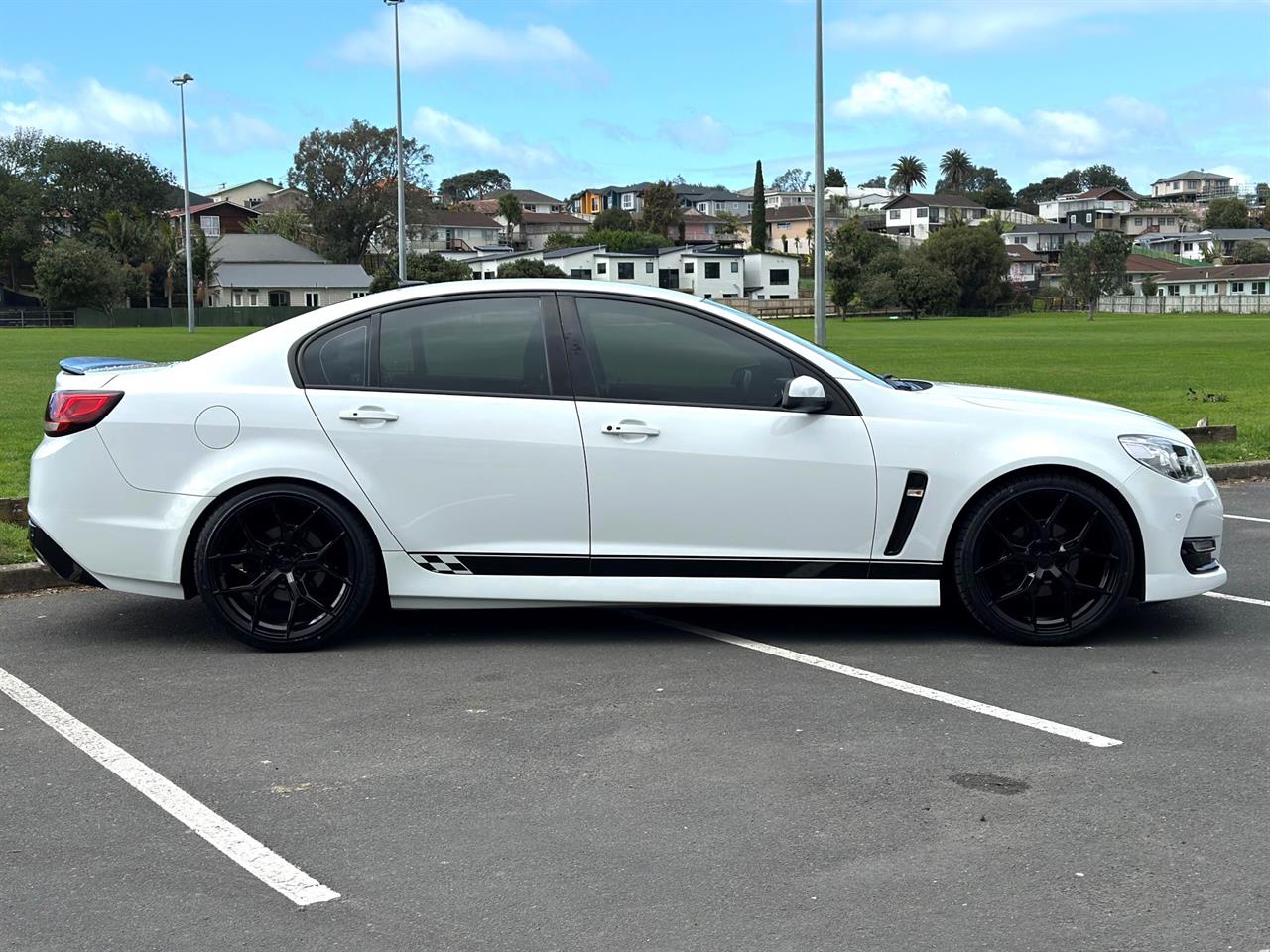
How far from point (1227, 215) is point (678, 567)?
188932mm

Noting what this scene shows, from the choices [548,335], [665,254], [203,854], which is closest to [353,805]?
[203,854]

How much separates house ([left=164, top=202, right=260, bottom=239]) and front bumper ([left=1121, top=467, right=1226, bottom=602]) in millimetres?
120488

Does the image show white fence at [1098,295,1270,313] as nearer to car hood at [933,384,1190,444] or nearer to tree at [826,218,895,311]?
tree at [826,218,895,311]

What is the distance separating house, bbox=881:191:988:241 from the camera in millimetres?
168250

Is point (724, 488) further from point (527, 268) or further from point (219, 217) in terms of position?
point (219, 217)

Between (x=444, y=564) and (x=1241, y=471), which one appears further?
(x=1241, y=471)

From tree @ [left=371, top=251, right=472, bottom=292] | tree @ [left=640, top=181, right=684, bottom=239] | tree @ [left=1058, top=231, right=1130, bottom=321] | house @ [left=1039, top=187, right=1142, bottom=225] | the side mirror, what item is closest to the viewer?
the side mirror

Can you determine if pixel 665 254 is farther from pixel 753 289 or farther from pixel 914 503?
pixel 914 503

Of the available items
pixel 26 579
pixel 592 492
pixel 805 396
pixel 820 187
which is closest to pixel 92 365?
pixel 26 579

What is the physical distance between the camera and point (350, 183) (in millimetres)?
110250

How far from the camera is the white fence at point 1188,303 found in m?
91.8

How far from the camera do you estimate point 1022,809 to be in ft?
13.2

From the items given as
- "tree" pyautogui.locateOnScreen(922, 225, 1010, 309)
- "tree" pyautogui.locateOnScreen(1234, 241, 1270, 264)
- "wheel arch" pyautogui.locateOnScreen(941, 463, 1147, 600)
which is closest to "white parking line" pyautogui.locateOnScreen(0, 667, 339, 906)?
"wheel arch" pyautogui.locateOnScreen(941, 463, 1147, 600)

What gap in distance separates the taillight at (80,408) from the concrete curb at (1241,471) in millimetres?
8595
